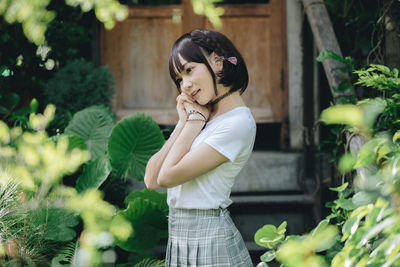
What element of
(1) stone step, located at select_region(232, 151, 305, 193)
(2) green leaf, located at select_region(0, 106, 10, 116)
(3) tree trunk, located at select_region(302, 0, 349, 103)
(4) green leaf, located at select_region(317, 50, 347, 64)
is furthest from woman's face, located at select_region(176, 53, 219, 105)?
(2) green leaf, located at select_region(0, 106, 10, 116)

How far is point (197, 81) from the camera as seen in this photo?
5.27 feet

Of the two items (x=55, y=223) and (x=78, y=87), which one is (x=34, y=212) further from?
(x=78, y=87)

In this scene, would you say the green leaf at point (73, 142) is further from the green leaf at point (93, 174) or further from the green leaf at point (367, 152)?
the green leaf at point (367, 152)

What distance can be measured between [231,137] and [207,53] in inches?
13.7

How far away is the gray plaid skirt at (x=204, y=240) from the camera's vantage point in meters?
1.59

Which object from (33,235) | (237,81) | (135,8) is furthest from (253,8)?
(33,235)

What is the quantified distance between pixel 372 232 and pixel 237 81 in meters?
1.03

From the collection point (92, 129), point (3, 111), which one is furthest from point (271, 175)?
point (3, 111)

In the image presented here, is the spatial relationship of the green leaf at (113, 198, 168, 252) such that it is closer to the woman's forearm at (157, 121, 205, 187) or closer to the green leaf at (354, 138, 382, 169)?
the woman's forearm at (157, 121, 205, 187)

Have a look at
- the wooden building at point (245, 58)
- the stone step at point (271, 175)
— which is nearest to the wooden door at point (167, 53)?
the wooden building at point (245, 58)

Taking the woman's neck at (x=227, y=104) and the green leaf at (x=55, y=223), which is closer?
the woman's neck at (x=227, y=104)

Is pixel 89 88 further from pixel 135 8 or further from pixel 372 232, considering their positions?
pixel 372 232

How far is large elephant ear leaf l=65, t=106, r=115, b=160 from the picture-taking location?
2.86 metres

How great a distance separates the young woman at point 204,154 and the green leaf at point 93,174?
802 millimetres
